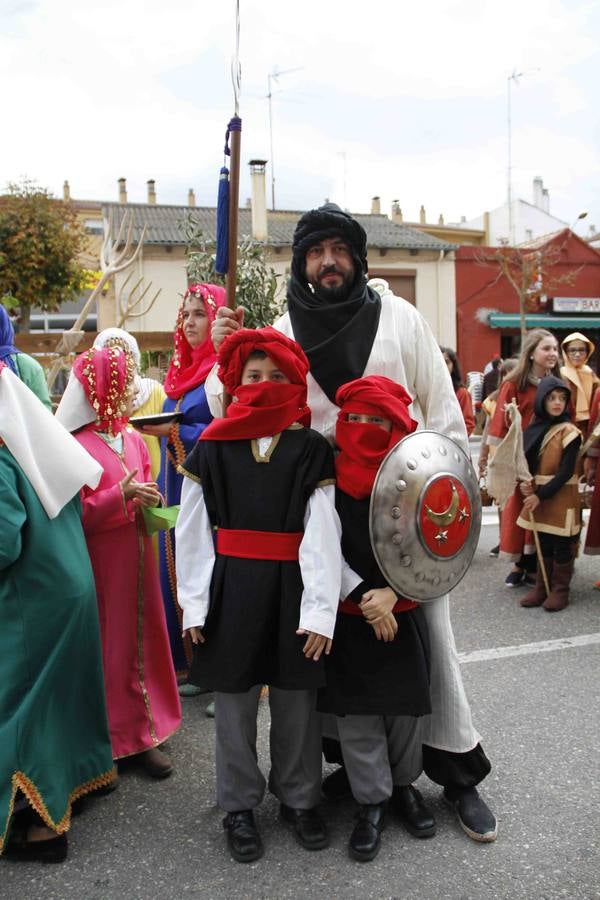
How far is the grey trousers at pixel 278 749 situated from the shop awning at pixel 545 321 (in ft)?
81.9

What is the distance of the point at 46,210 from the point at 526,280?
16.9 meters

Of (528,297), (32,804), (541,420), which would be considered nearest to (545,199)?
(528,297)

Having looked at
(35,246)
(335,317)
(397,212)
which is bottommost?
(335,317)

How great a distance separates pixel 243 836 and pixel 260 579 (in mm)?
850

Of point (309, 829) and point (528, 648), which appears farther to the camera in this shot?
point (528, 648)

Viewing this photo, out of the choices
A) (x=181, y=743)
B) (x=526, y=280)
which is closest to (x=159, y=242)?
(x=526, y=280)

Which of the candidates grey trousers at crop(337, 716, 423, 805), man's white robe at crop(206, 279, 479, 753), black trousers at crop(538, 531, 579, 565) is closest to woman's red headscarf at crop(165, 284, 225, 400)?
man's white robe at crop(206, 279, 479, 753)

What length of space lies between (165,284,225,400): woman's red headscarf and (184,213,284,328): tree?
105 inches

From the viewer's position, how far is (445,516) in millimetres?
2504

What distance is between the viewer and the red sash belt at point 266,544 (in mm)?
2617

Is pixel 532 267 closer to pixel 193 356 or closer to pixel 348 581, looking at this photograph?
pixel 193 356

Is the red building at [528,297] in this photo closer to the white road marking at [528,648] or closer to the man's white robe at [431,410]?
the white road marking at [528,648]

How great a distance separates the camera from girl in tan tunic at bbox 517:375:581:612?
18.0ft

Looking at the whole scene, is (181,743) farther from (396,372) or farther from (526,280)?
(526,280)
